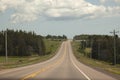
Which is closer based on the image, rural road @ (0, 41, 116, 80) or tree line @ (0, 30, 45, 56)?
rural road @ (0, 41, 116, 80)

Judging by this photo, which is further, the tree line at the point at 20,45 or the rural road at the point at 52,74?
the tree line at the point at 20,45

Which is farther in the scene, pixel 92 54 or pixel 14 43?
pixel 14 43

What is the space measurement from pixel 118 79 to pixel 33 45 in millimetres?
157923

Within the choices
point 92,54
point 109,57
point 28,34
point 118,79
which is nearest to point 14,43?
point 28,34

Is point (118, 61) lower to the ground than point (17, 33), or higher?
lower

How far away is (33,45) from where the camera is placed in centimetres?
18075

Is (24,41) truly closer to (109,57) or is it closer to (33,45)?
(33,45)

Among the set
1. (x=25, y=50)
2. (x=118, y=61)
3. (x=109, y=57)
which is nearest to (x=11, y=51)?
(x=25, y=50)

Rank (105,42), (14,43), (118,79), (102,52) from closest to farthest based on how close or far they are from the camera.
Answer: (118,79)
(102,52)
(105,42)
(14,43)

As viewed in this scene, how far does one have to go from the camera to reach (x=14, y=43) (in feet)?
567

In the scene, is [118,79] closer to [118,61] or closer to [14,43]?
[118,61]

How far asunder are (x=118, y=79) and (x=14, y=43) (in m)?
151

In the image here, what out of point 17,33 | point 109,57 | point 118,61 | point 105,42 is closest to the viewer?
point 118,61

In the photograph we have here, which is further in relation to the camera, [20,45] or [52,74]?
[20,45]
